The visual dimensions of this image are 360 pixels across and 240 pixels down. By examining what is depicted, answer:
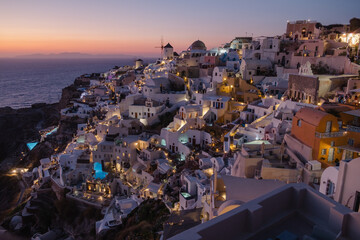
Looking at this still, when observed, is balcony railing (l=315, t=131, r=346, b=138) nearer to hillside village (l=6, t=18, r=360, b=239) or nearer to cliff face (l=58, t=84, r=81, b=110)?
hillside village (l=6, t=18, r=360, b=239)

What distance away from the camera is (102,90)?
167ft

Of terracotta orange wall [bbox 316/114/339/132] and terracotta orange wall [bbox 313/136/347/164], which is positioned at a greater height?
terracotta orange wall [bbox 316/114/339/132]

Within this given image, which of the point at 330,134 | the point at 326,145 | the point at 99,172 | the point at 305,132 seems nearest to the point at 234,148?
the point at 305,132

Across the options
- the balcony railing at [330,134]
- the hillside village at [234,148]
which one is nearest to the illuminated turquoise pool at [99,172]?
the hillside village at [234,148]

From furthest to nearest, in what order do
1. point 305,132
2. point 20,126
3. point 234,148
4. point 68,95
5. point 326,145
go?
point 68,95 < point 20,126 < point 234,148 < point 305,132 < point 326,145

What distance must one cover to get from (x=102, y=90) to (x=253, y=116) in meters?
34.7

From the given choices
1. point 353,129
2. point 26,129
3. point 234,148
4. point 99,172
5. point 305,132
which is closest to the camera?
point 353,129

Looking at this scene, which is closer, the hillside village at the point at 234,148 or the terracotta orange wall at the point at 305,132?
the hillside village at the point at 234,148

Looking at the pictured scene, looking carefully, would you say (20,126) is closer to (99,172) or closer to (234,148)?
(99,172)

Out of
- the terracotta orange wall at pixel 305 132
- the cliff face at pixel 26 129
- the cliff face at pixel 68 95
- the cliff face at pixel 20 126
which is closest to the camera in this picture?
the terracotta orange wall at pixel 305 132

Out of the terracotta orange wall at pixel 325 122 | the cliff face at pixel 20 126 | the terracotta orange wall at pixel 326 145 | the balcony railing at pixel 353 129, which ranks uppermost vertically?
the terracotta orange wall at pixel 325 122

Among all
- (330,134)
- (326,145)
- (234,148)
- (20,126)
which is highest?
Result: (330,134)

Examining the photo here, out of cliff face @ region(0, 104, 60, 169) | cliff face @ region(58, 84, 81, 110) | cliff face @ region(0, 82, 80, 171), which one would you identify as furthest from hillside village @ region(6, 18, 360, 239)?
cliff face @ region(58, 84, 81, 110)

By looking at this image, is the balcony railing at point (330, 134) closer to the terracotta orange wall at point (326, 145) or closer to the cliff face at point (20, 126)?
the terracotta orange wall at point (326, 145)
